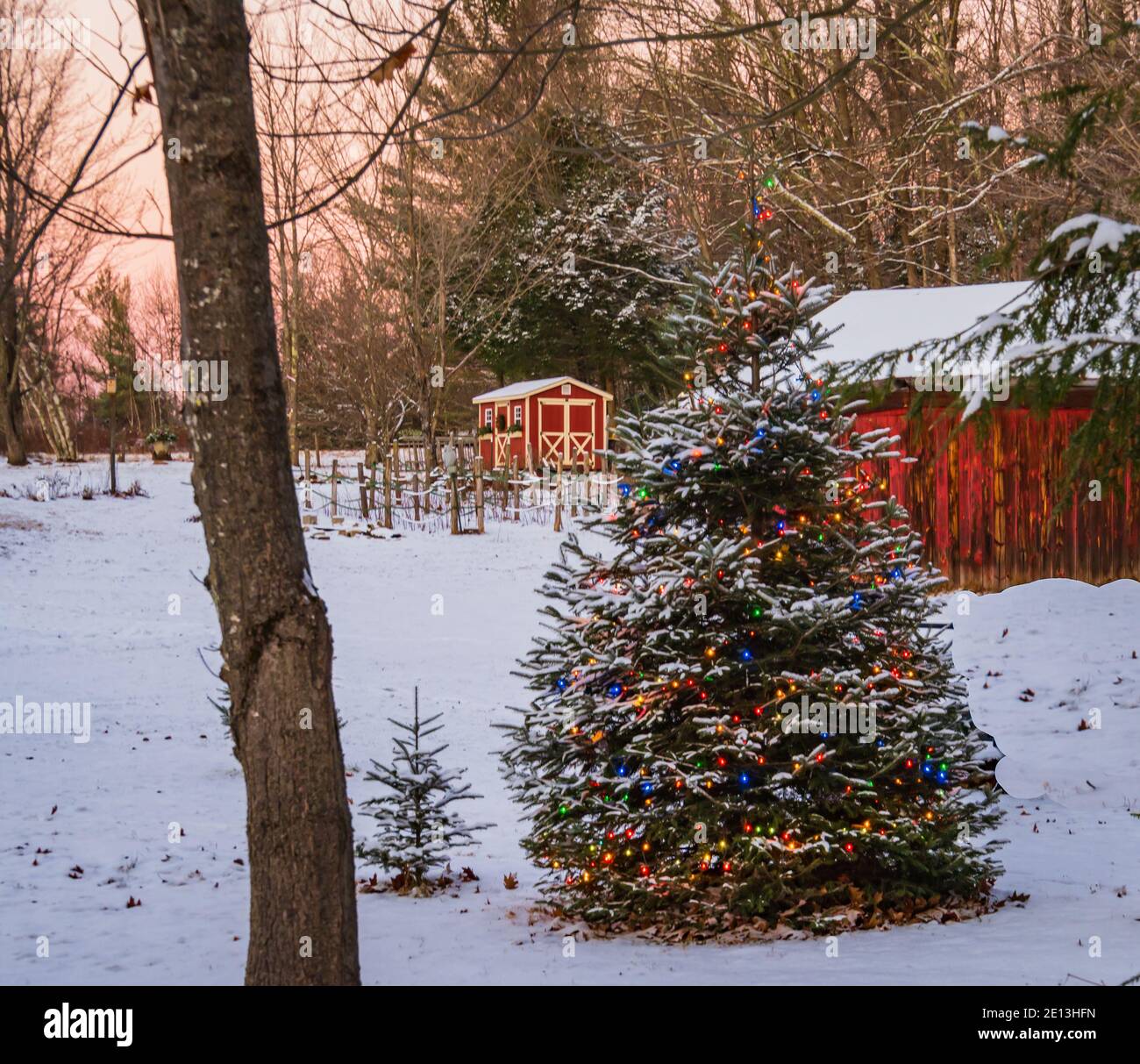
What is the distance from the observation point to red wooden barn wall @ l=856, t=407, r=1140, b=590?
16.0 m

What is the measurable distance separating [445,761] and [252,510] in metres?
8.70

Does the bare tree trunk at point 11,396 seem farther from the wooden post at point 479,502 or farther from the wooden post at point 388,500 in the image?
the wooden post at point 479,502

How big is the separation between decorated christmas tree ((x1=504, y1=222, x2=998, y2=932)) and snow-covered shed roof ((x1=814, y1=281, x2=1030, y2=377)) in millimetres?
8959

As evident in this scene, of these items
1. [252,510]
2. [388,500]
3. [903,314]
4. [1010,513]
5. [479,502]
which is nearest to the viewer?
[252,510]

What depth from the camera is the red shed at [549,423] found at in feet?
134

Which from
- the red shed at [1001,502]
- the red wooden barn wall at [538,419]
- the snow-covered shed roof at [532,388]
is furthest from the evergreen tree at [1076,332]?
the snow-covered shed roof at [532,388]

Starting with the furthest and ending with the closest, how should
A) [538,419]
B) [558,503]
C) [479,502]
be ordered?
[538,419]
[558,503]
[479,502]

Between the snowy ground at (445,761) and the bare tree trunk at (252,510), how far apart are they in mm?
2067

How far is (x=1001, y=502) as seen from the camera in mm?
16469

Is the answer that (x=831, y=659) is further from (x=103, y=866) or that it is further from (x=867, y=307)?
(x=867, y=307)

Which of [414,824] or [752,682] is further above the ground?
[752,682]

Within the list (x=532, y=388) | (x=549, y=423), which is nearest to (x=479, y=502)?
(x=549, y=423)

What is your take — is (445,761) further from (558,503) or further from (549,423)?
(549,423)

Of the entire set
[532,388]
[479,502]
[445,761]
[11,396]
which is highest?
[532,388]
